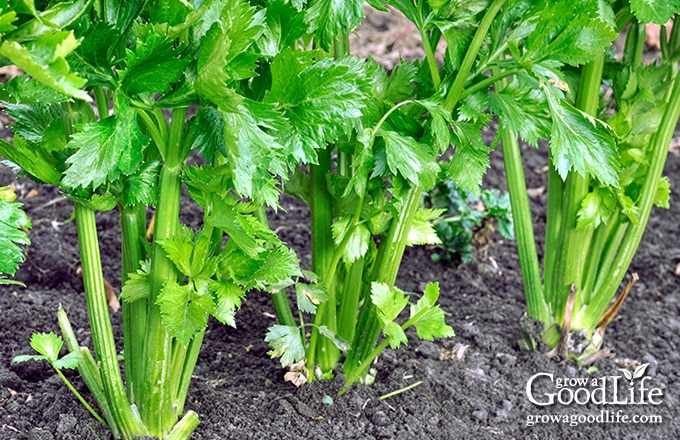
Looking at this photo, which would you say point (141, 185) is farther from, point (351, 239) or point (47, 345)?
point (351, 239)

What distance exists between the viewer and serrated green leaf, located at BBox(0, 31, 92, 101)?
3.52ft

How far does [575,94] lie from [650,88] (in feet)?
0.73

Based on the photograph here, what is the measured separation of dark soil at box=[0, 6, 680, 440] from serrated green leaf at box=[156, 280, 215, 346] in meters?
0.41

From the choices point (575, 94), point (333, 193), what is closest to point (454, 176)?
point (333, 193)

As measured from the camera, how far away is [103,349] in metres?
1.65

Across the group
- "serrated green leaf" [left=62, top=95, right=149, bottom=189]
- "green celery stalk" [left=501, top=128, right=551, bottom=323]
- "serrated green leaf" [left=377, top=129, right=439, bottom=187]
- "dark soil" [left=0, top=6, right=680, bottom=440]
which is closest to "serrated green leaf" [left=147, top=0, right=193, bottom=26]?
"serrated green leaf" [left=62, top=95, right=149, bottom=189]

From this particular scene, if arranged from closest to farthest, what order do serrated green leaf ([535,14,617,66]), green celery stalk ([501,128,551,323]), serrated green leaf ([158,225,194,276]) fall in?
1. serrated green leaf ([158,225,194,276])
2. serrated green leaf ([535,14,617,66])
3. green celery stalk ([501,128,551,323])

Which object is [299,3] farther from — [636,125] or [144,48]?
[636,125]

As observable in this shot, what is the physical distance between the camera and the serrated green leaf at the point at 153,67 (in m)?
1.32

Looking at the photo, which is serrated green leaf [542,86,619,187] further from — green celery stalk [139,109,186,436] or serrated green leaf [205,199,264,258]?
green celery stalk [139,109,186,436]

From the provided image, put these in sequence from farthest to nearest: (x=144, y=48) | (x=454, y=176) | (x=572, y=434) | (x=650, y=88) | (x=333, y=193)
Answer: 1. (x=650, y=88)
2. (x=572, y=434)
3. (x=333, y=193)
4. (x=454, y=176)
5. (x=144, y=48)

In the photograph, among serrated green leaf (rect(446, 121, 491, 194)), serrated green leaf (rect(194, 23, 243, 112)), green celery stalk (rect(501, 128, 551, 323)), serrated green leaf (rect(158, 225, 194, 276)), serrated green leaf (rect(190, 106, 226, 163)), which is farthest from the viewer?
green celery stalk (rect(501, 128, 551, 323))

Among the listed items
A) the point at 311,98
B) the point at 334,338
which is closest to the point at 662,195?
the point at 334,338

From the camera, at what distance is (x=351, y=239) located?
1.87 m
